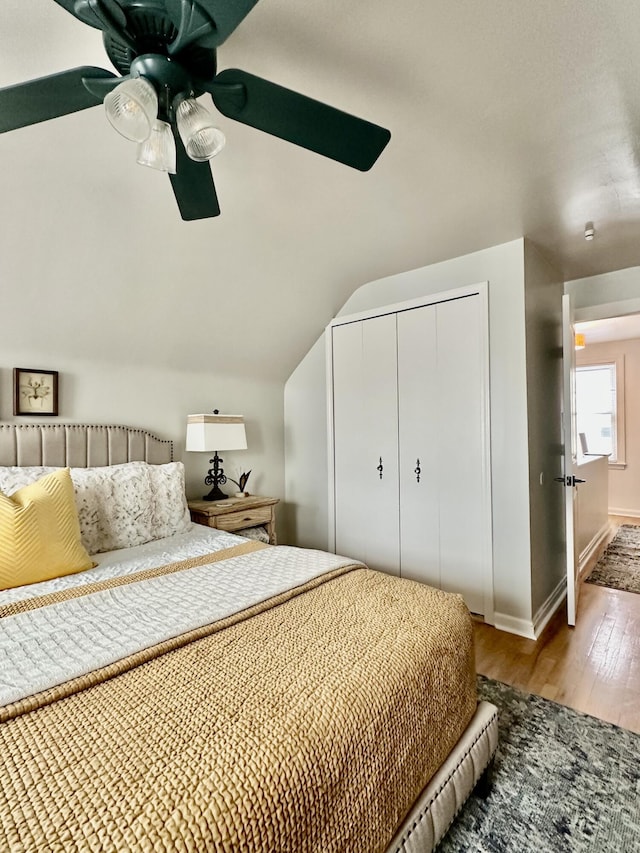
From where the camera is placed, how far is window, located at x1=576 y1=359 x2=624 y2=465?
19.5 feet

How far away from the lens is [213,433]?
313 cm

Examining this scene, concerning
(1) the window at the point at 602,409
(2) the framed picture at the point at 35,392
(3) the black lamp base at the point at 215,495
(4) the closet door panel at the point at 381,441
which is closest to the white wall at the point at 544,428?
(4) the closet door panel at the point at 381,441

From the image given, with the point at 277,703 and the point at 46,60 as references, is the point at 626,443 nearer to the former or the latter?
the point at 277,703

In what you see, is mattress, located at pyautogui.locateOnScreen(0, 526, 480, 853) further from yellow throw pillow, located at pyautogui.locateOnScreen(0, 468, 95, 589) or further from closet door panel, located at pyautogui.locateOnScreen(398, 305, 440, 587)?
closet door panel, located at pyautogui.locateOnScreen(398, 305, 440, 587)

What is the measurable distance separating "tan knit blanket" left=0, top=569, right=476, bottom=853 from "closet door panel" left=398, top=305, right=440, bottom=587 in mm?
1686

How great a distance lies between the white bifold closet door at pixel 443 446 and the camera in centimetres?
285

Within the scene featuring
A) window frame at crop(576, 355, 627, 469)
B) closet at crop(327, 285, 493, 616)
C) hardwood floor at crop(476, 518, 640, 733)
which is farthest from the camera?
window frame at crop(576, 355, 627, 469)

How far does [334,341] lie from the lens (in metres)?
3.67

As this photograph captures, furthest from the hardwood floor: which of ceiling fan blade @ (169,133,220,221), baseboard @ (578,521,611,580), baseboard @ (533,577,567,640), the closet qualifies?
ceiling fan blade @ (169,133,220,221)

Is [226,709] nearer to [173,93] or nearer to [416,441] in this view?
[173,93]

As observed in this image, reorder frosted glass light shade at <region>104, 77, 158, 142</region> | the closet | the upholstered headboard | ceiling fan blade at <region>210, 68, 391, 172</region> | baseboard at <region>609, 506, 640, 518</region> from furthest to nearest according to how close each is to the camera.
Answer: baseboard at <region>609, 506, 640, 518</region> → the closet → the upholstered headboard → ceiling fan blade at <region>210, 68, 391, 172</region> → frosted glass light shade at <region>104, 77, 158, 142</region>

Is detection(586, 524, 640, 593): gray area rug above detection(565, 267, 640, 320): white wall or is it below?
below

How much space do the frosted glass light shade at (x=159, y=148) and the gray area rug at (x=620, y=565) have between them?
4060mm

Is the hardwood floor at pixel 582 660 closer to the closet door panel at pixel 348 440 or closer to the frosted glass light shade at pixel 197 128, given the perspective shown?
the closet door panel at pixel 348 440
